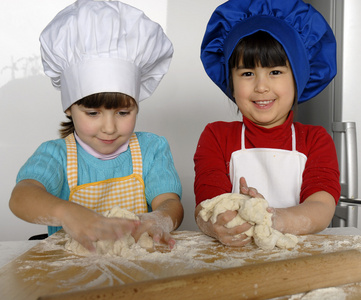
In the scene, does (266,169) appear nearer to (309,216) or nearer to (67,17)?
(309,216)

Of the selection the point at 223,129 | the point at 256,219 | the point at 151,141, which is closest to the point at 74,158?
the point at 151,141

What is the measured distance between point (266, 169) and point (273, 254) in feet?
1.53

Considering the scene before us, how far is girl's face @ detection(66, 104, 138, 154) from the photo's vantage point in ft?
3.62

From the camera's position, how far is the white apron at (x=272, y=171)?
124 centimetres

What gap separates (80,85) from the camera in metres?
1.09

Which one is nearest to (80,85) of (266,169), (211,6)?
(266,169)

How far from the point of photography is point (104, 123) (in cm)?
110

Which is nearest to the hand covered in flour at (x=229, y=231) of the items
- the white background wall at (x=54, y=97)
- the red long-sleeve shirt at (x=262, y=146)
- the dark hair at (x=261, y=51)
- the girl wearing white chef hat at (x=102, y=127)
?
the girl wearing white chef hat at (x=102, y=127)

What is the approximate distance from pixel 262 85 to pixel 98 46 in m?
0.45

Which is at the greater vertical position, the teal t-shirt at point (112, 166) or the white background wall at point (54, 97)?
the white background wall at point (54, 97)

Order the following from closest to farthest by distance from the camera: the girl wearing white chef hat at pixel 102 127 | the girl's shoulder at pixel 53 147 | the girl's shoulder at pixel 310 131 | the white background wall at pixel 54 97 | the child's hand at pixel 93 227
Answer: the child's hand at pixel 93 227 < the girl wearing white chef hat at pixel 102 127 < the girl's shoulder at pixel 53 147 < the girl's shoulder at pixel 310 131 < the white background wall at pixel 54 97

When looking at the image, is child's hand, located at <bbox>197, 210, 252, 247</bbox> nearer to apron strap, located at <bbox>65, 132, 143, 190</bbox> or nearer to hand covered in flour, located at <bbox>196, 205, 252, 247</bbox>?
hand covered in flour, located at <bbox>196, 205, 252, 247</bbox>

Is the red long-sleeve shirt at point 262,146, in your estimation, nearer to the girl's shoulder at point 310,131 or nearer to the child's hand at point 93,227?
the girl's shoulder at point 310,131

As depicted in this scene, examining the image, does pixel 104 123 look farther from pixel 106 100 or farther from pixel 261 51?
pixel 261 51
